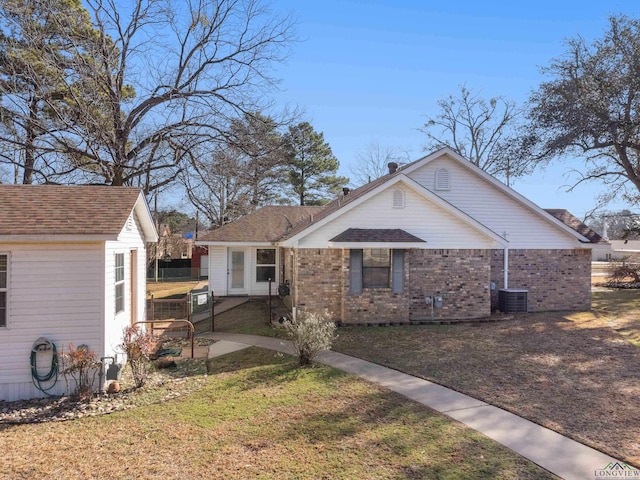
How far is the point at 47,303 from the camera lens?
7012 millimetres

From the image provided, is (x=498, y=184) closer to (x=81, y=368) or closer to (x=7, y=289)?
(x=81, y=368)

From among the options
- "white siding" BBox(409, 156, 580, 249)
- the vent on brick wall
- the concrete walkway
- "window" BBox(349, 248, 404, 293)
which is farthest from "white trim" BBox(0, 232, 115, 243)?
the vent on brick wall

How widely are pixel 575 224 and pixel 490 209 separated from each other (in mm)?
4770

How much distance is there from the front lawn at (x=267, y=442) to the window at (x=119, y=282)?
9.76 ft

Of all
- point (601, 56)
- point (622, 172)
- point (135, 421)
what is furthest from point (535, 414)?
point (622, 172)

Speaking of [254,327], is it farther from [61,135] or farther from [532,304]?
[61,135]

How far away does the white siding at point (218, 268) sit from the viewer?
18906 millimetres

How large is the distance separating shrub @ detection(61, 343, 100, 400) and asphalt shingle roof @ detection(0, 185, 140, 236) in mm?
2100

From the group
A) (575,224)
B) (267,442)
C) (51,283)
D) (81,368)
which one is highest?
(575,224)

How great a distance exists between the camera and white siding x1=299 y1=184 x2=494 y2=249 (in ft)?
40.9

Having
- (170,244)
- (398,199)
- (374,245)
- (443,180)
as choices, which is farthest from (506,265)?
(170,244)

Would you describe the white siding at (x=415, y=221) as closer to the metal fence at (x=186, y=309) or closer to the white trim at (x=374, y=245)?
the white trim at (x=374, y=245)

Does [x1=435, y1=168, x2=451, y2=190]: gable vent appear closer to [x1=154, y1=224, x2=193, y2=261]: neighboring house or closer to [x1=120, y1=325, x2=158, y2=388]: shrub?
[x1=120, y1=325, x2=158, y2=388]: shrub

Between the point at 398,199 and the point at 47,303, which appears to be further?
the point at 398,199
